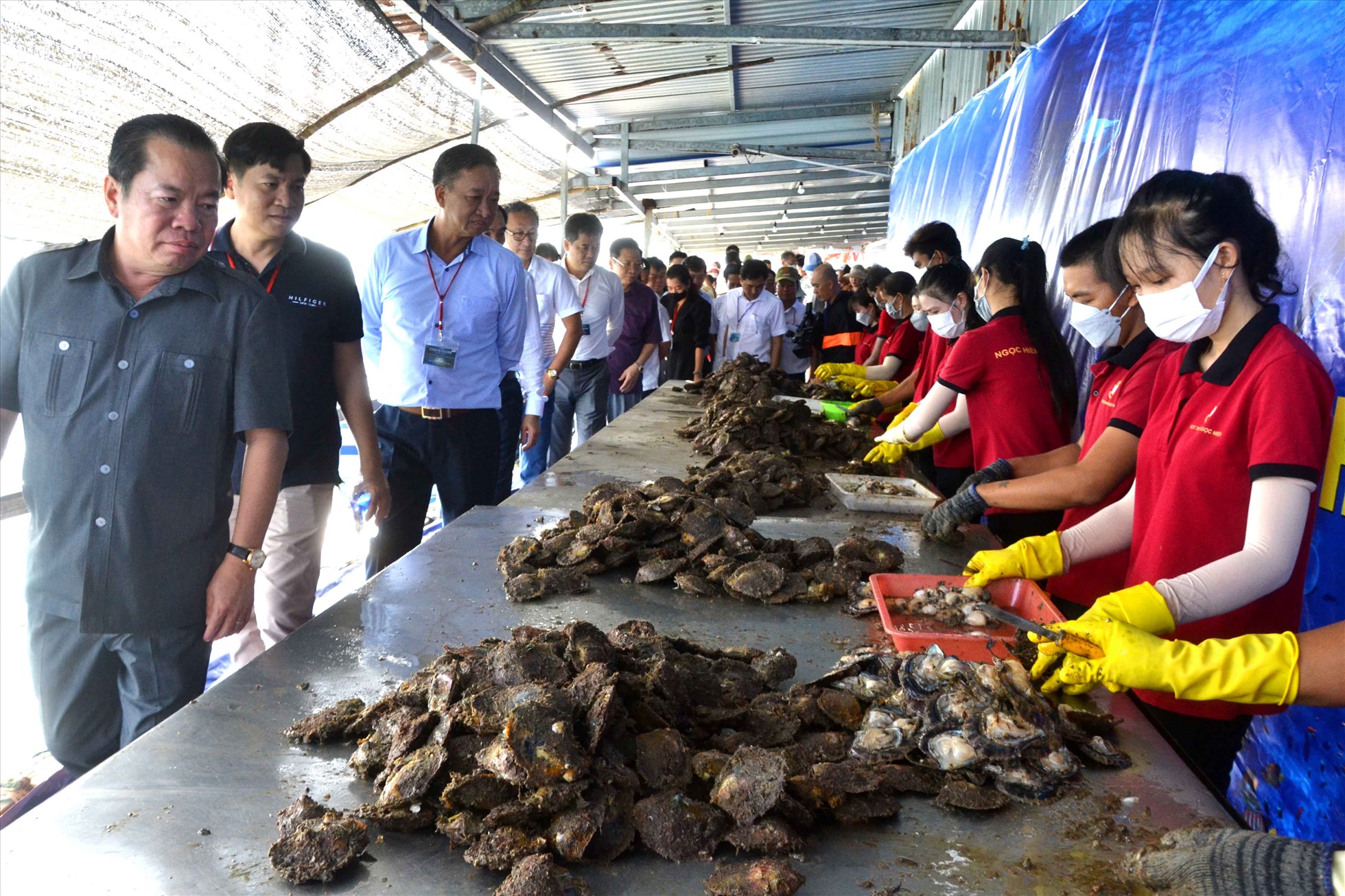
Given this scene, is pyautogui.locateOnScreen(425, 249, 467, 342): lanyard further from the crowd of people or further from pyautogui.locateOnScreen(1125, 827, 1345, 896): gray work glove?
pyautogui.locateOnScreen(1125, 827, 1345, 896): gray work glove

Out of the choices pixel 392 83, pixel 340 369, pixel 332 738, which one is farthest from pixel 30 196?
pixel 332 738

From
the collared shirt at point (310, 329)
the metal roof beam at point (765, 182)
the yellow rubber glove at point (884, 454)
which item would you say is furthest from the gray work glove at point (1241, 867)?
the metal roof beam at point (765, 182)

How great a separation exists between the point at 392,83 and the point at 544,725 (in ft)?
15.9

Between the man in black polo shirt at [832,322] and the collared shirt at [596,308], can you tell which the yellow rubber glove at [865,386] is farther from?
the man in black polo shirt at [832,322]

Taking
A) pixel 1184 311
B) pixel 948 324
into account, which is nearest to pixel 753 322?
pixel 948 324

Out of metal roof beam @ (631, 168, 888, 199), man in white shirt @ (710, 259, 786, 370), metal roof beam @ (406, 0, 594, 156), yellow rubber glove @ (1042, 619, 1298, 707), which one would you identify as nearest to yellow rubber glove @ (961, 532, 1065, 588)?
yellow rubber glove @ (1042, 619, 1298, 707)

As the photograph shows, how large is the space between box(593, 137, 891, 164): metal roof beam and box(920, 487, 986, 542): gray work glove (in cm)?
793

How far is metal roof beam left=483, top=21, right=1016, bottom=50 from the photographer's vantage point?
17.4ft

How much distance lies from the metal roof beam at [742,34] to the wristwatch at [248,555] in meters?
4.41

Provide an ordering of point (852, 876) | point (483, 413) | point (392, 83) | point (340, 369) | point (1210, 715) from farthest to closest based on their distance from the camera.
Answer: point (392, 83)
point (483, 413)
point (340, 369)
point (1210, 715)
point (852, 876)

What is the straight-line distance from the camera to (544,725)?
3.81 ft

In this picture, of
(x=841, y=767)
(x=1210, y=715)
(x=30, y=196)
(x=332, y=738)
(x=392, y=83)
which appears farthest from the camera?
(x=392, y=83)

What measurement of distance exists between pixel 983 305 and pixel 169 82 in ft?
12.7

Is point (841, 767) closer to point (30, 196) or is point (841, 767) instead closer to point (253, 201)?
point (253, 201)
